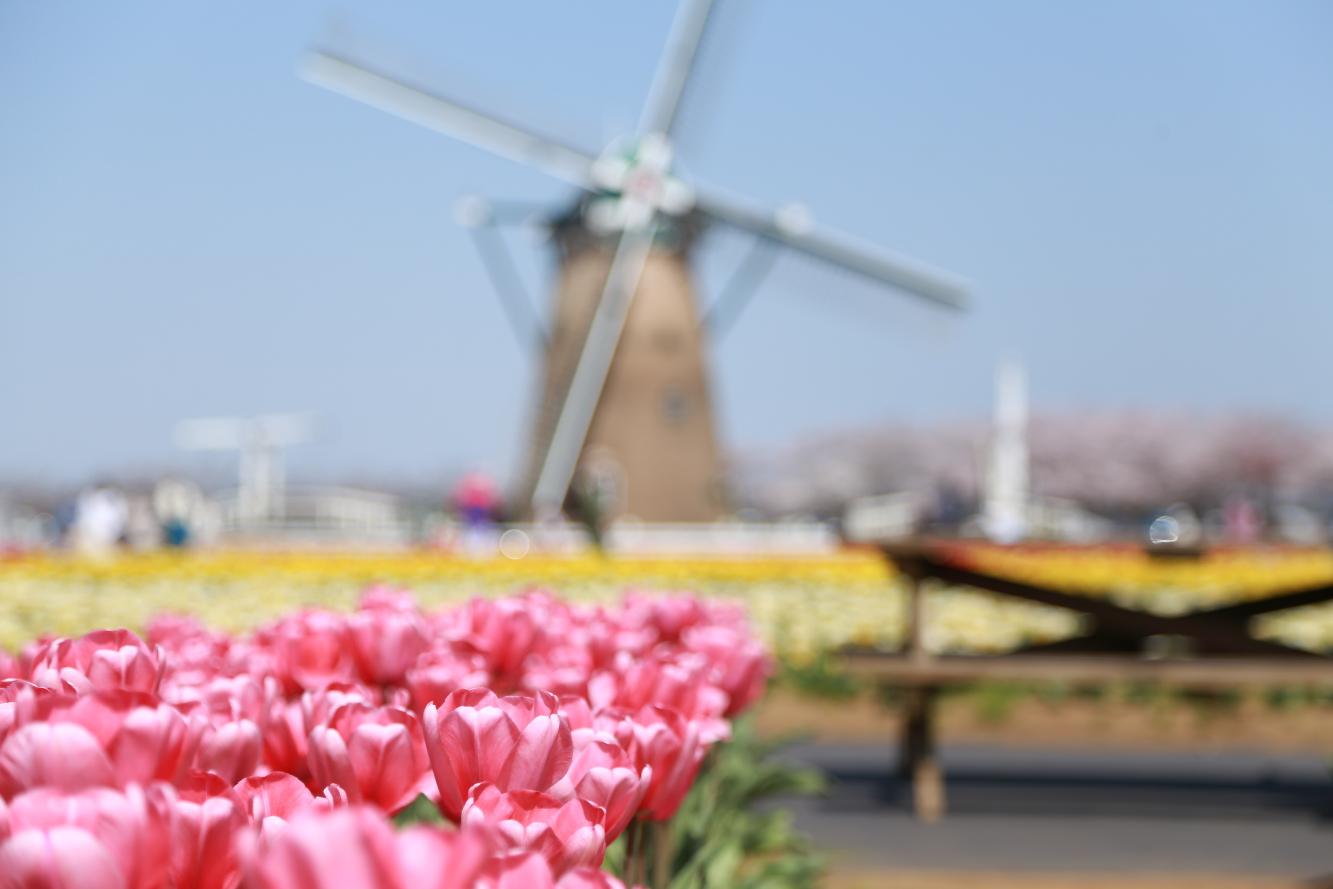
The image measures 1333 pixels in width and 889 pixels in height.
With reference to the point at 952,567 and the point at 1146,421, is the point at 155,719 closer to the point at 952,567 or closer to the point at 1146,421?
the point at 952,567

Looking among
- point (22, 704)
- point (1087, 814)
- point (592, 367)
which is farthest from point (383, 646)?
point (592, 367)

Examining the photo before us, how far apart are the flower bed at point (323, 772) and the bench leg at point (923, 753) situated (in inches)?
158

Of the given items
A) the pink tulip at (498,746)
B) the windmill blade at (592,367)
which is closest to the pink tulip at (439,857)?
the pink tulip at (498,746)

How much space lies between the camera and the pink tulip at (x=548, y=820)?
1.07m

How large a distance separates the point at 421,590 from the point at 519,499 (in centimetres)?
1245

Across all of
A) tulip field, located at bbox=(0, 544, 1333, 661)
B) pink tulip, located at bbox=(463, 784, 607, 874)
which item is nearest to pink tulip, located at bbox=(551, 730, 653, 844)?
pink tulip, located at bbox=(463, 784, 607, 874)

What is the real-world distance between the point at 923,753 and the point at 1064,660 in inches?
26.2

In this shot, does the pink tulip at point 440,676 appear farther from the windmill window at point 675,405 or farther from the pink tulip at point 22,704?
the windmill window at point 675,405

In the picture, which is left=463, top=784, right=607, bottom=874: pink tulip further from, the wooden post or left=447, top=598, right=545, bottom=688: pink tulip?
the wooden post

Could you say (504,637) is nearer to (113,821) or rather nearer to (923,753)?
(113,821)

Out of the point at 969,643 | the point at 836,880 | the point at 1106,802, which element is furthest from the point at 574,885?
the point at 969,643

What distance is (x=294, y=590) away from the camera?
491 inches

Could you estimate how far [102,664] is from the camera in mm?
1557

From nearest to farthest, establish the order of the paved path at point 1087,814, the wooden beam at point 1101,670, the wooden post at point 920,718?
the paved path at point 1087,814
the wooden beam at point 1101,670
the wooden post at point 920,718
